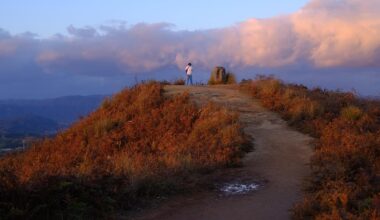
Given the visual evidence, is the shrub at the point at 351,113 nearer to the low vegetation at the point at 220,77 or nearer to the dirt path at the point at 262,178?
the dirt path at the point at 262,178

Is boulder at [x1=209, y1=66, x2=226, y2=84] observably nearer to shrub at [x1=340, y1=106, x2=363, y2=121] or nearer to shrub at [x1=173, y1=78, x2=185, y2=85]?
shrub at [x1=173, y1=78, x2=185, y2=85]

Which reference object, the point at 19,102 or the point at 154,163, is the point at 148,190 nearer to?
the point at 154,163

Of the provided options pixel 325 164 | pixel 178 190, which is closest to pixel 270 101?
pixel 325 164

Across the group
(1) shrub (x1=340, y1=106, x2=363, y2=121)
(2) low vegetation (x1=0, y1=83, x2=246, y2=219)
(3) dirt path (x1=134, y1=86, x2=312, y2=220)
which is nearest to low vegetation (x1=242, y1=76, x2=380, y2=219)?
(1) shrub (x1=340, y1=106, x2=363, y2=121)

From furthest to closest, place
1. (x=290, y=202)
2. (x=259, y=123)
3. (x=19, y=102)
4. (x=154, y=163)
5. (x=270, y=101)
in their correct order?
1. (x=19, y=102)
2. (x=270, y=101)
3. (x=259, y=123)
4. (x=154, y=163)
5. (x=290, y=202)

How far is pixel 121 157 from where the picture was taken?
14727 millimetres

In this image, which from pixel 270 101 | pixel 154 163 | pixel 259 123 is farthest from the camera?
pixel 270 101

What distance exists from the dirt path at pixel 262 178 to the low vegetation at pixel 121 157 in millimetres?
576

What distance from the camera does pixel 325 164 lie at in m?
13.5

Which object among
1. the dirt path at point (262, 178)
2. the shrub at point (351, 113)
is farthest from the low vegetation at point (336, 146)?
the dirt path at point (262, 178)

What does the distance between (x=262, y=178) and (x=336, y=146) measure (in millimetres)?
2530

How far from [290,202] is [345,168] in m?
1.96

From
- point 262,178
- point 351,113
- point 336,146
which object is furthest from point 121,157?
point 351,113

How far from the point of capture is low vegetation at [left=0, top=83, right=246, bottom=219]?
33.0ft
